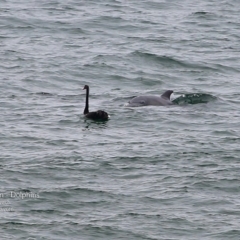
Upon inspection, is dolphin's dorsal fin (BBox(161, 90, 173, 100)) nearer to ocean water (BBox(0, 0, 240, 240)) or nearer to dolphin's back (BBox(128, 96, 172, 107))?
dolphin's back (BBox(128, 96, 172, 107))

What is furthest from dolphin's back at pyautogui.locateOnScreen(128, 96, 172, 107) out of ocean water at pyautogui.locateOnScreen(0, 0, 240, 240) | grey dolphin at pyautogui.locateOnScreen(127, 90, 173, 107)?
ocean water at pyautogui.locateOnScreen(0, 0, 240, 240)

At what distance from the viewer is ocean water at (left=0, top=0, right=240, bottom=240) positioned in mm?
17375

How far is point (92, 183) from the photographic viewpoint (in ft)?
62.3

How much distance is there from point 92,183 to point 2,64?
12.0 meters

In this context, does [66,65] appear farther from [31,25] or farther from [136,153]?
[136,153]

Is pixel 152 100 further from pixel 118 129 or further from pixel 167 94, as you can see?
pixel 118 129

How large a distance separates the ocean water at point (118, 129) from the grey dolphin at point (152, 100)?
27 cm

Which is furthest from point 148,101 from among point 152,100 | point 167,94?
point 167,94

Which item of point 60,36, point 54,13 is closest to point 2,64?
point 60,36

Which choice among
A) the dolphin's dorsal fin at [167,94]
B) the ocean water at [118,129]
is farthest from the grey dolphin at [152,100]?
the ocean water at [118,129]

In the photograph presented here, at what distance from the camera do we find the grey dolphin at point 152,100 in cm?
2525

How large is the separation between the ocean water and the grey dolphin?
0.27 m

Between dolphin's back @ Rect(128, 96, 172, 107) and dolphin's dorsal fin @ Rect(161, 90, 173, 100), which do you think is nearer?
dolphin's back @ Rect(128, 96, 172, 107)

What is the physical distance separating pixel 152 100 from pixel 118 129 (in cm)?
265
